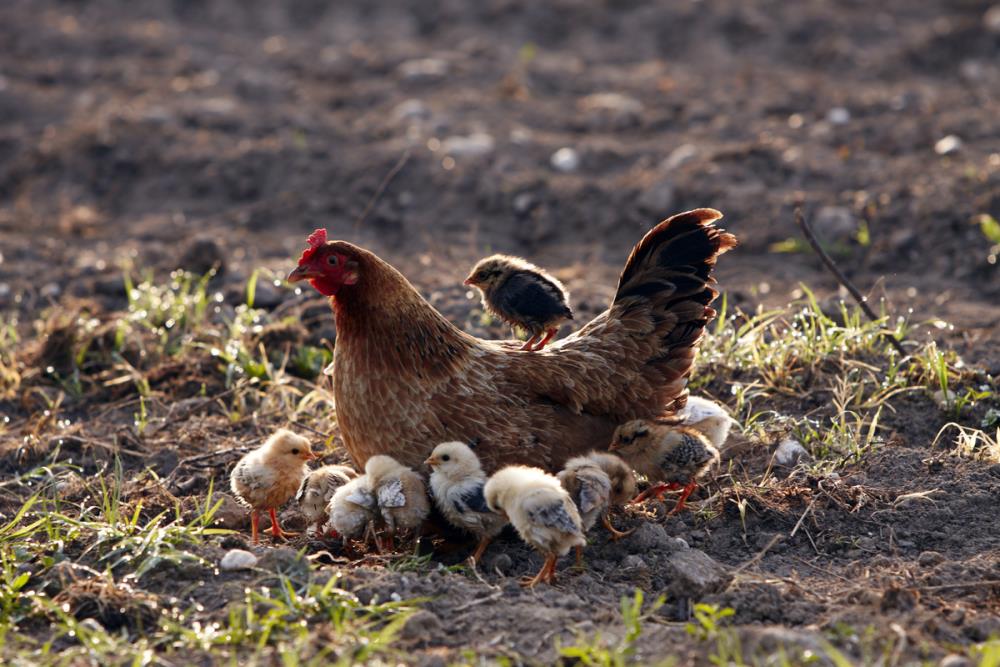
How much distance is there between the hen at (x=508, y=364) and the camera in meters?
4.64

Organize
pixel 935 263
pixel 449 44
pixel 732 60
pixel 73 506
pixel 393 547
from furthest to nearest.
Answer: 1. pixel 449 44
2. pixel 732 60
3. pixel 935 263
4. pixel 73 506
5. pixel 393 547

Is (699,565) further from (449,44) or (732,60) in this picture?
(449,44)

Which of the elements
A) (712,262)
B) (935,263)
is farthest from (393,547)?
(935,263)

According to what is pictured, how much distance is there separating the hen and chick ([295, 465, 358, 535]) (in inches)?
6.5

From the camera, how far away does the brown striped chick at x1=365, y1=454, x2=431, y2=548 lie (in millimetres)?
4273

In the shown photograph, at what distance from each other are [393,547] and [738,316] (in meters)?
2.82

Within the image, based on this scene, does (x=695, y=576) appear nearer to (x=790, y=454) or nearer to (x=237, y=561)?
(x=790, y=454)

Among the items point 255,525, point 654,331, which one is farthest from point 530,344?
point 255,525

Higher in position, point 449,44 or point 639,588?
point 449,44

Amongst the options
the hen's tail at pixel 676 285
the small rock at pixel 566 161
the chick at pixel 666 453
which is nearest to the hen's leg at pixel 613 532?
the chick at pixel 666 453

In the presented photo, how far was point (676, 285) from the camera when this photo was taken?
5020mm

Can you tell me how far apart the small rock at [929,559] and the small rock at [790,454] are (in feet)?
3.07

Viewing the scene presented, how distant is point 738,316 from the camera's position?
6500mm

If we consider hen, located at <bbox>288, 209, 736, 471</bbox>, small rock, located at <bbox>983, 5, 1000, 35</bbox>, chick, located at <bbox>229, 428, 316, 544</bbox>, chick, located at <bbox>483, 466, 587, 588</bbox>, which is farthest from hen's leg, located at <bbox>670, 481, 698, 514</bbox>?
small rock, located at <bbox>983, 5, 1000, 35</bbox>
